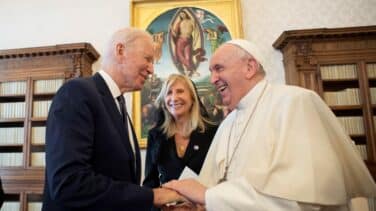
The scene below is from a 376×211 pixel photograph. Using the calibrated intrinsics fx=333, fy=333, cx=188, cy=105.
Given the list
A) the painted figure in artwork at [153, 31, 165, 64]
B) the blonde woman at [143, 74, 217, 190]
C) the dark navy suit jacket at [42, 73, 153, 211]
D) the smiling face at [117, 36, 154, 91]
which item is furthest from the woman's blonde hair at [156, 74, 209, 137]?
the painted figure in artwork at [153, 31, 165, 64]

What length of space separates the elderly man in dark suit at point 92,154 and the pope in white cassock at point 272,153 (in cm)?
25

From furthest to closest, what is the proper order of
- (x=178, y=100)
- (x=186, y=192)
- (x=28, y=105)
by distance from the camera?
(x=28, y=105)
(x=178, y=100)
(x=186, y=192)

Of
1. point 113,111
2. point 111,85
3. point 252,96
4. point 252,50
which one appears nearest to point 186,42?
point 252,50

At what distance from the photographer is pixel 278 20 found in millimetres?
3908

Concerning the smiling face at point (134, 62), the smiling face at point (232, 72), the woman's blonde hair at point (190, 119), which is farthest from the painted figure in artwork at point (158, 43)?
the smiling face at point (134, 62)

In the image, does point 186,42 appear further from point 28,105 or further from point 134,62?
point 134,62

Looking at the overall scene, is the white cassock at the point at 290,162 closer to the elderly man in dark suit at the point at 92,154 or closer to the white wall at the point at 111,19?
the elderly man in dark suit at the point at 92,154

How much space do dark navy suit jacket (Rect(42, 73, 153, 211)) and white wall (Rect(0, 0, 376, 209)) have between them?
2771 millimetres

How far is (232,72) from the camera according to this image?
5.43 ft

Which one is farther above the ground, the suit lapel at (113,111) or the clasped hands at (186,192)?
the suit lapel at (113,111)

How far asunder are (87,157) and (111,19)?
3200 millimetres

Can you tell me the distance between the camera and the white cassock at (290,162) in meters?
1.17

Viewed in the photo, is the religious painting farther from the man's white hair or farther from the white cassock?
the white cassock

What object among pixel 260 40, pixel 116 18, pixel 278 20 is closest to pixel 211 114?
pixel 260 40
